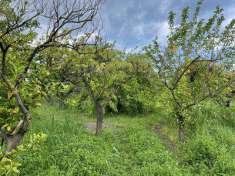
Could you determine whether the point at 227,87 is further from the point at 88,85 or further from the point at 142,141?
the point at 88,85

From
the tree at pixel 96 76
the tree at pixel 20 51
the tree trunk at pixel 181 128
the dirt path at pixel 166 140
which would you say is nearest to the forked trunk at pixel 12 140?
the tree at pixel 20 51

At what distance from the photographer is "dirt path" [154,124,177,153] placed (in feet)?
22.2

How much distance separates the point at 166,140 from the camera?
296 inches

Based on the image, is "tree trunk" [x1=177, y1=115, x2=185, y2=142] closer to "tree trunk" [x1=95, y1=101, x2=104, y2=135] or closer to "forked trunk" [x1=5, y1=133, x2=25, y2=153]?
"tree trunk" [x1=95, y1=101, x2=104, y2=135]

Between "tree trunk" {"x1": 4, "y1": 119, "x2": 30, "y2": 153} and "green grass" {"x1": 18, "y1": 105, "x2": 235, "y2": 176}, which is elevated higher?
"tree trunk" {"x1": 4, "y1": 119, "x2": 30, "y2": 153}

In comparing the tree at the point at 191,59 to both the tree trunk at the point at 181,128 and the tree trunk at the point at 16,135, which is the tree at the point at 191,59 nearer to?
the tree trunk at the point at 181,128

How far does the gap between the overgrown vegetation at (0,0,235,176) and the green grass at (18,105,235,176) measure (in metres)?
0.02

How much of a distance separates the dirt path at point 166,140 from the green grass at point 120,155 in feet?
0.95

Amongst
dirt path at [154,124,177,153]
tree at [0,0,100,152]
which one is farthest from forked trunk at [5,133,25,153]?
dirt path at [154,124,177,153]

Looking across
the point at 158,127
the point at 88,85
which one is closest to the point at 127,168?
the point at 88,85

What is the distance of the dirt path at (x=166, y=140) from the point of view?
6.75m

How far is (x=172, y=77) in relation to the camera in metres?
7.54

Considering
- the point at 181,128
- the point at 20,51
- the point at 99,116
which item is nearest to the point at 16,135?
the point at 20,51

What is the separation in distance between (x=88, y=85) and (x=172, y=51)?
2.73 meters
